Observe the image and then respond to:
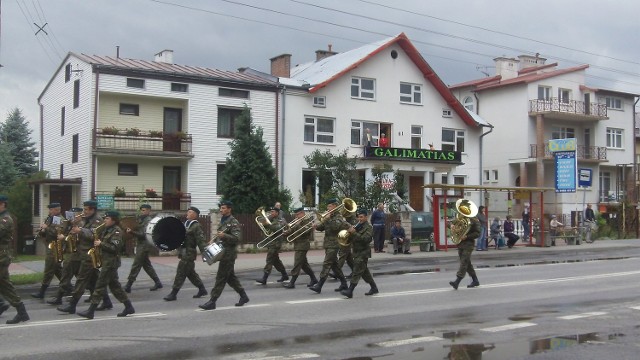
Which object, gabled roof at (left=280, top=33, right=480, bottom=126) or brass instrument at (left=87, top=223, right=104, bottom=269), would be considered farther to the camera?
gabled roof at (left=280, top=33, right=480, bottom=126)

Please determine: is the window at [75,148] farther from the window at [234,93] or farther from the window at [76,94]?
the window at [234,93]

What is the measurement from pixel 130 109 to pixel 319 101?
9484 millimetres

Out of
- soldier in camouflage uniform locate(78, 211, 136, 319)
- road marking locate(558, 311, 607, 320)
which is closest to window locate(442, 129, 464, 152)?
road marking locate(558, 311, 607, 320)

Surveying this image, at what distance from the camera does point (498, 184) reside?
49281 millimetres

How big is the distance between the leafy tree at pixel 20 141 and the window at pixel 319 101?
2403cm

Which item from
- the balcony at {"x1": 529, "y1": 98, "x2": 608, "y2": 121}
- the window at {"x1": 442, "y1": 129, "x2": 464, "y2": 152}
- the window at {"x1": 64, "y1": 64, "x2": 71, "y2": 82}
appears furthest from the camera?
the balcony at {"x1": 529, "y1": 98, "x2": 608, "y2": 121}

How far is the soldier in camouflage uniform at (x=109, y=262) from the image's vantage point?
11297 millimetres

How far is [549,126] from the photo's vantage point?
159 feet

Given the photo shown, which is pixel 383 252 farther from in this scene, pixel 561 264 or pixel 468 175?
pixel 468 175

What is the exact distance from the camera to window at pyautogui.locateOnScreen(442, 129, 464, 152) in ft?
136

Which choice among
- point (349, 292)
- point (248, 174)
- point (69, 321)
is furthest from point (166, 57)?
point (69, 321)

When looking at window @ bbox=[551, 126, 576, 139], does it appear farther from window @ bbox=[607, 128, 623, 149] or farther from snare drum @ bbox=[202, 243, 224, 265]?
snare drum @ bbox=[202, 243, 224, 265]

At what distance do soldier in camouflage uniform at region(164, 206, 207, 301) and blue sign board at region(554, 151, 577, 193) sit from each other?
25050 millimetres

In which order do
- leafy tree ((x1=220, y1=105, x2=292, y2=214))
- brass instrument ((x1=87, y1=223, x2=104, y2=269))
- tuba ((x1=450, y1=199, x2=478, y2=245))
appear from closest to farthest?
Result: brass instrument ((x1=87, y1=223, x2=104, y2=269)) → tuba ((x1=450, y1=199, x2=478, y2=245)) → leafy tree ((x1=220, y1=105, x2=292, y2=214))
